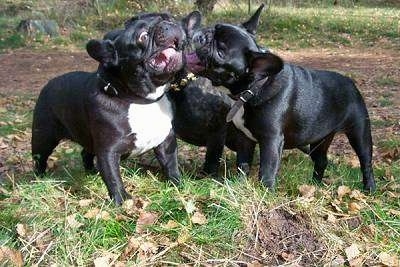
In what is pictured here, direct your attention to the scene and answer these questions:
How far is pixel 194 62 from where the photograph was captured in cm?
467

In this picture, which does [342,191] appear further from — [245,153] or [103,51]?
[103,51]

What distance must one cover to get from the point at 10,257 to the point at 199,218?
1228 millimetres

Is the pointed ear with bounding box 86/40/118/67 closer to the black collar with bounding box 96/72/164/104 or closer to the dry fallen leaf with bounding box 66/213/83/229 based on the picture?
the black collar with bounding box 96/72/164/104

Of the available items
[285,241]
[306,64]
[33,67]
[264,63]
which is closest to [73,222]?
[285,241]

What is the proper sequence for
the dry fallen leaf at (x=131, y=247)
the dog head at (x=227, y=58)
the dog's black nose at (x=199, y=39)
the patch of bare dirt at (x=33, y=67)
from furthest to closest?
the patch of bare dirt at (x=33, y=67)
the dog's black nose at (x=199, y=39)
the dog head at (x=227, y=58)
the dry fallen leaf at (x=131, y=247)

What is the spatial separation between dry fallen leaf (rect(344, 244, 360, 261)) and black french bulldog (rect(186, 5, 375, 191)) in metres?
0.87

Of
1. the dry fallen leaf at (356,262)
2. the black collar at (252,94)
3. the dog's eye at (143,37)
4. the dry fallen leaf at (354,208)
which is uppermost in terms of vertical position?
the dog's eye at (143,37)

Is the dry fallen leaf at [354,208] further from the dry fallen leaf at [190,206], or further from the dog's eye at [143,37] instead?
the dog's eye at [143,37]

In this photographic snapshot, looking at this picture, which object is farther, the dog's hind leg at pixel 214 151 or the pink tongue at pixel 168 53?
the dog's hind leg at pixel 214 151

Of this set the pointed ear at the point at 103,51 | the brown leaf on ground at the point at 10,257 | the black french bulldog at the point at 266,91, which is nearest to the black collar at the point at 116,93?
the pointed ear at the point at 103,51

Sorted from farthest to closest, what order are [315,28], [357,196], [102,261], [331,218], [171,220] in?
1. [315,28]
2. [357,196]
3. [331,218]
4. [171,220]
5. [102,261]

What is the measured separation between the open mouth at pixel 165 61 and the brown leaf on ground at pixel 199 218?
41.8 inches

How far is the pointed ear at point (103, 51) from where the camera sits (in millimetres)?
4148

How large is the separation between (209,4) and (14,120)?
12943 millimetres
